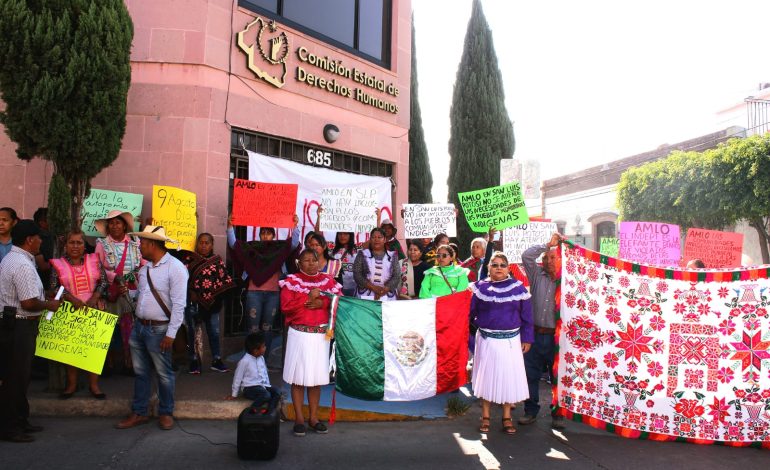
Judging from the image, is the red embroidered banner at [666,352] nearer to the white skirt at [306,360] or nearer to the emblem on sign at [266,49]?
the white skirt at [306,360]

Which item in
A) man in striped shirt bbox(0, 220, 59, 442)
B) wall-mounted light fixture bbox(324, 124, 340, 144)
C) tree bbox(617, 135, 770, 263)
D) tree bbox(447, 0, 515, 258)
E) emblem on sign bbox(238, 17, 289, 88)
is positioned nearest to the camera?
man in striped shirt bbox(0, 220, 59, 442)

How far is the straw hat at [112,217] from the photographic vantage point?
6.56 metres

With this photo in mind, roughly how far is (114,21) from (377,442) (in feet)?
17.1

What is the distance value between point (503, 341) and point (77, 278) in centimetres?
Answer: 436

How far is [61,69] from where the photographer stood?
6.12m

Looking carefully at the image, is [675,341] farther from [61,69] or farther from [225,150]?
[61,69]

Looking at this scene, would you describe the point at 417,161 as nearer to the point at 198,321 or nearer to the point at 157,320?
the point at 198,321

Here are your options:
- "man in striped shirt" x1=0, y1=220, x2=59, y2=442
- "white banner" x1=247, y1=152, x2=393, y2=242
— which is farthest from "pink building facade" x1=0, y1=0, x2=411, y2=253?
"man in striped shirt" x1=0, y1=220, x2=59, y2=442

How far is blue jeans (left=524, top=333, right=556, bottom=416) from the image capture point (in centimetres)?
621

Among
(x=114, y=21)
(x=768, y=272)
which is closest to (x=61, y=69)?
(x=114, y=21)

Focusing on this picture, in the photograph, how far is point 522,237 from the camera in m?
9.25

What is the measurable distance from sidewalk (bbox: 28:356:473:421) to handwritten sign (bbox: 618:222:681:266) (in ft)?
15.1

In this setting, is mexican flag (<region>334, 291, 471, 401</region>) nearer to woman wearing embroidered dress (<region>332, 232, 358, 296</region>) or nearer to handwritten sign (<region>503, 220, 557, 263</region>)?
woman wearing embroidered dress (<region>332, 232, 358, 296</region>)

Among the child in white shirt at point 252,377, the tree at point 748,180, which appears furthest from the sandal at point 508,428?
the tree at point 748,180
